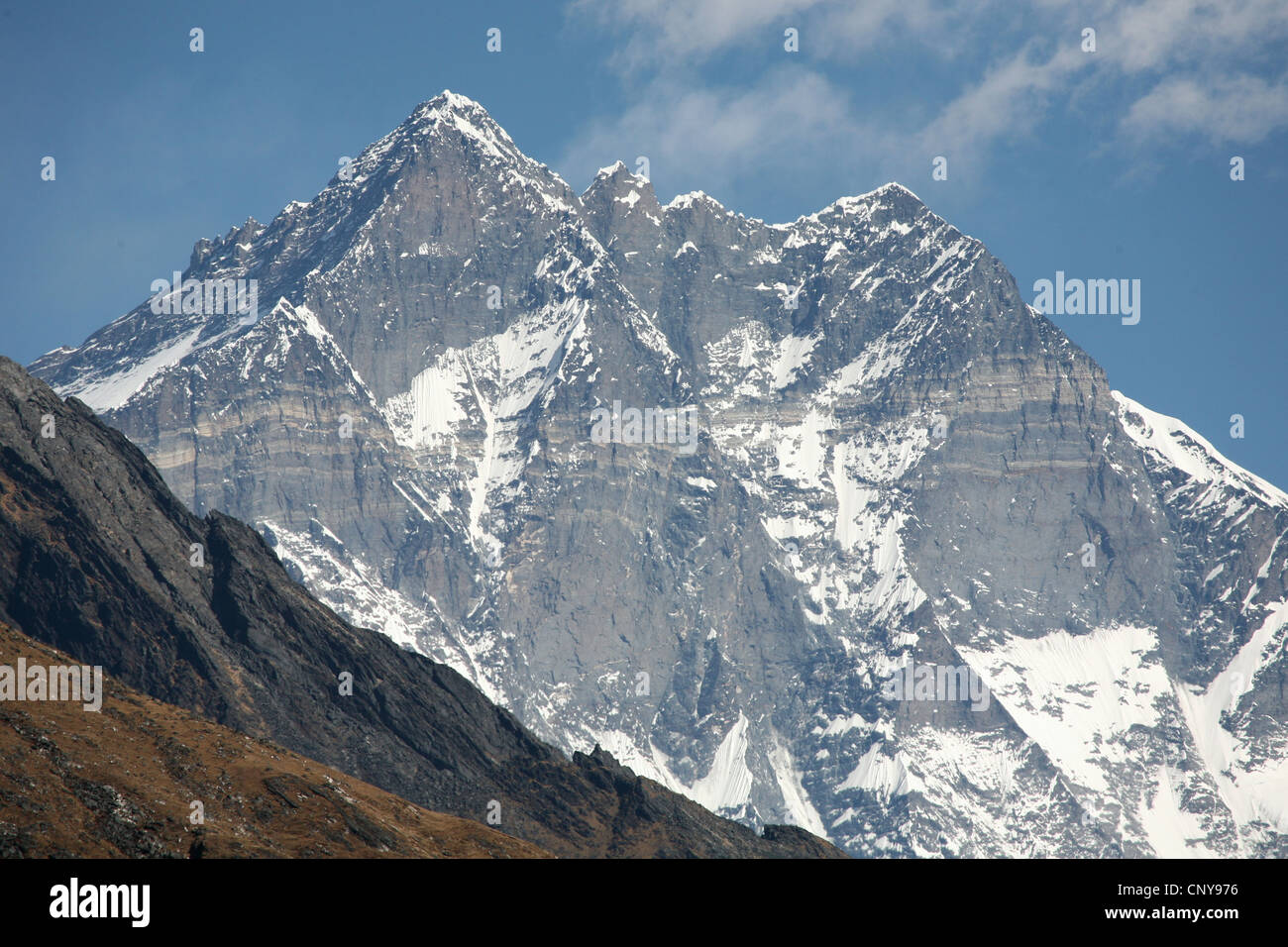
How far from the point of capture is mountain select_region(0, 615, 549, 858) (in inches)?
3787

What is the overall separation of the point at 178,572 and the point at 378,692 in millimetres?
27094

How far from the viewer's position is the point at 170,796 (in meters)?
109

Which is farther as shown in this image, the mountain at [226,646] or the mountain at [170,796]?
the mountain at [226,646]

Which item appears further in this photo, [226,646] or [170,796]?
[226,646]

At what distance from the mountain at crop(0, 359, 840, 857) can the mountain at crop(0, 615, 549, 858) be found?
3591cm

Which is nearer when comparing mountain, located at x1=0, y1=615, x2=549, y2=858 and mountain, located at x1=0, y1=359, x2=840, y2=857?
mountain, located at x1=0, y1=615, x2=549, y2=858

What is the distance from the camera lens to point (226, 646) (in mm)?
179750

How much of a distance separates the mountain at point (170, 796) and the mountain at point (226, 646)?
35906mm

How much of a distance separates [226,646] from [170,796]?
238ft

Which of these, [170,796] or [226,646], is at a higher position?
[226,646]

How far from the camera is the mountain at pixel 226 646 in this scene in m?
167
